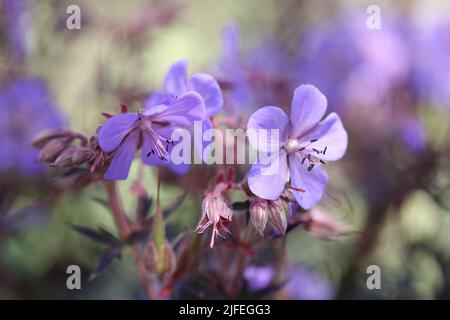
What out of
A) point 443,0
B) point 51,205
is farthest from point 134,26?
point 443,0

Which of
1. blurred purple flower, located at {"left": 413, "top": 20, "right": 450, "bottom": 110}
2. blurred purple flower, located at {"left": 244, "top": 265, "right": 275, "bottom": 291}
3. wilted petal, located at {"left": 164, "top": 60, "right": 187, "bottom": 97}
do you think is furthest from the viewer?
blurred purple flower, located at {"left": 413, "top": 20, "right": 450, "bottom": 110}

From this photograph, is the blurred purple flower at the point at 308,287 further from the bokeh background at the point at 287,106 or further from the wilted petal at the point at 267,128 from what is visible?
the wilted petal at the point at 267,128

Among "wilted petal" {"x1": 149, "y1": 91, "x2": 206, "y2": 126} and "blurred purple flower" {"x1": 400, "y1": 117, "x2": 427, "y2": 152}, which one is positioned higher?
"wilted petal" {"x1": 149, "y1": 91, "x2": 206, "y2": 126}

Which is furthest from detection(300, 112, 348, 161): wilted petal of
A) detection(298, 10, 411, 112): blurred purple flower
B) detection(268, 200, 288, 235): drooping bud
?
detection(298, 10, 411, 112): blurred purple flower

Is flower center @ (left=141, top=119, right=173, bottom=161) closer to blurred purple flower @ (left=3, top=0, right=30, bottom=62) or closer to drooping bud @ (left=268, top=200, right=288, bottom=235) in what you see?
drooping bud @ (left=268, top=200, right=288, bottom=235)

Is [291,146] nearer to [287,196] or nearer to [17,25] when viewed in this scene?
[287,196]
